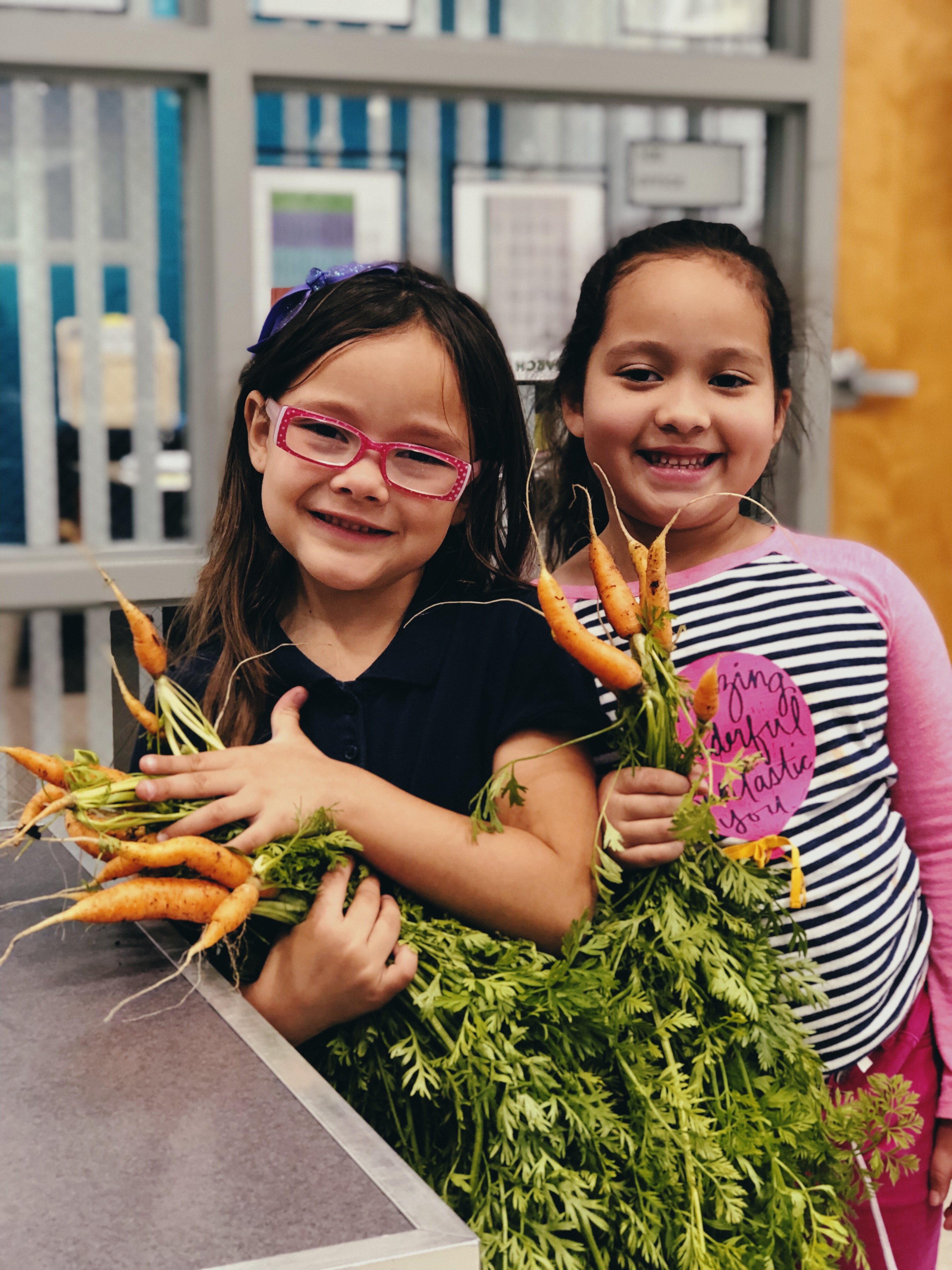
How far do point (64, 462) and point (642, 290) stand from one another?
7.21 ft

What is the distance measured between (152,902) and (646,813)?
15.4 inches

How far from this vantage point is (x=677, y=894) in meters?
1.03

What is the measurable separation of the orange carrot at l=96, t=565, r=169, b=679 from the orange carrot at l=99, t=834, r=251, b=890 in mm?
192

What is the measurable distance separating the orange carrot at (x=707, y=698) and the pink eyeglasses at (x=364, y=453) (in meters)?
0.28

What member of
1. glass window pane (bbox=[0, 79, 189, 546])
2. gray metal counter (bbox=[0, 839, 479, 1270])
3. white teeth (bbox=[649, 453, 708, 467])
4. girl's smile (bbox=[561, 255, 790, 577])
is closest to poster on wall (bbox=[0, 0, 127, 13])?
glass window pane (bbox=[0, 79, 189, 546])

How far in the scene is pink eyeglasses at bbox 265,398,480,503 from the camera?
1121 mm

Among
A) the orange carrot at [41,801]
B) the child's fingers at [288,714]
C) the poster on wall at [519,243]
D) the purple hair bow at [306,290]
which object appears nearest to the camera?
the orange carrot at [41,801]

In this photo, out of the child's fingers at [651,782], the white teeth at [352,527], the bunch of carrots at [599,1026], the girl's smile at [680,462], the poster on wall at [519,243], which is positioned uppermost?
the poster on wall at [519,243]

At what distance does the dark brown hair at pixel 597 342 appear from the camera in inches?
51.3

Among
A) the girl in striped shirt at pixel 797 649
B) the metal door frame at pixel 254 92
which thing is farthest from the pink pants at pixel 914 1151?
the metal door frame at pixel 254 92

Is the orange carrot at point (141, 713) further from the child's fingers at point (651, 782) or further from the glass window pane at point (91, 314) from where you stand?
the glass window pane at point (91, 314)

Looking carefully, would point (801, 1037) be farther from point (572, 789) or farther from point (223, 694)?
point (223, 694)

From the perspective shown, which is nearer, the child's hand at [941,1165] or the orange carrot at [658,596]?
the orange carrot at [658,596]

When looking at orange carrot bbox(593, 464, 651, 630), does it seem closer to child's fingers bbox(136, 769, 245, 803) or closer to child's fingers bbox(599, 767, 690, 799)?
child's fingers bbox(599, 767, 690, 799)
